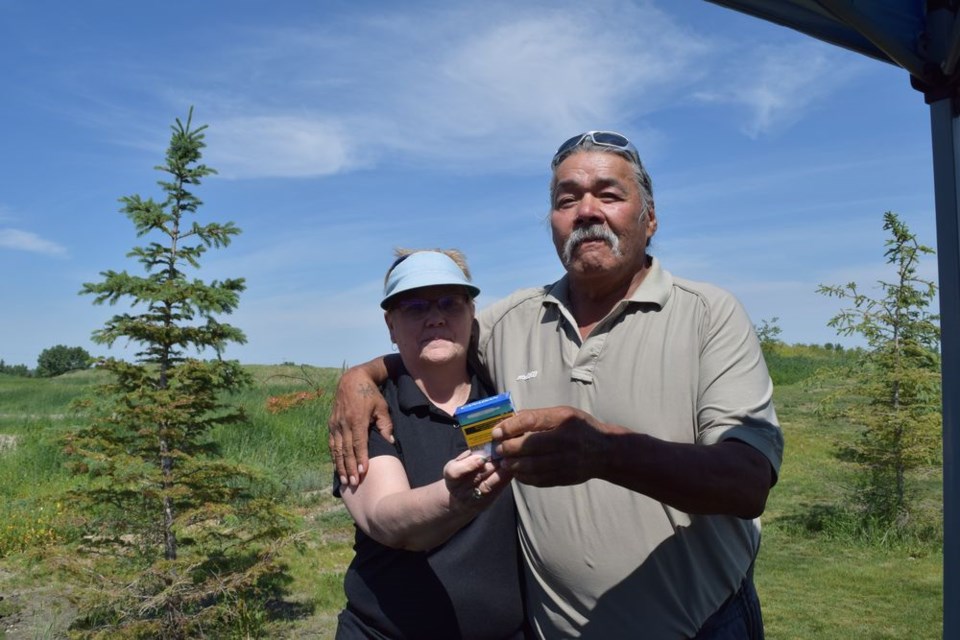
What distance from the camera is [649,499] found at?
2.33 m

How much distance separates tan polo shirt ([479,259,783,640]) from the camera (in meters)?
2.29

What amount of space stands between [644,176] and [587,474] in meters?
1.16

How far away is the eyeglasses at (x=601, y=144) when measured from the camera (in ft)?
8.55

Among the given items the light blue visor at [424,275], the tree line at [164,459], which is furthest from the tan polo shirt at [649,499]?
the tree line at [164,459]

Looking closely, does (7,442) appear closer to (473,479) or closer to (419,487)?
(419,487)

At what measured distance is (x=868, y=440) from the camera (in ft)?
32.8

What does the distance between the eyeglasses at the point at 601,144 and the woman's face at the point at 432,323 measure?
537 millimetres

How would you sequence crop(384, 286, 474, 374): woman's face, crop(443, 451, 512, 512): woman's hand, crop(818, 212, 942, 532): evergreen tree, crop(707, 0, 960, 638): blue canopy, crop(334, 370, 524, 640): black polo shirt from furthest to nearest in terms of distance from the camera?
1. crop(818, 212, 942, 532): evergreen tree
2. crop(384, 286, 474, 374): woman's face
3. crop(334, 370, 524, 640): black polo shirt
4. crop(707, 0, 960, 638): blue canopy
5. crop(443, 451, 512, 512): woman's hand

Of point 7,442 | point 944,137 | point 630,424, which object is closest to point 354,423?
point 630,424

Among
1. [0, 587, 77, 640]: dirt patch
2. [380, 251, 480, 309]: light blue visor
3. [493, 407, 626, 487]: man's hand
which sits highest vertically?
[380, 251, 480, 309]: light blue visor

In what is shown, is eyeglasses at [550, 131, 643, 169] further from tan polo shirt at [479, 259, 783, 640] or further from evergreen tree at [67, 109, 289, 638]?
evergreen tree at [67, 109, 289, 638]

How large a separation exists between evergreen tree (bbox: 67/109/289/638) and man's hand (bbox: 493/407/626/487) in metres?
4.49

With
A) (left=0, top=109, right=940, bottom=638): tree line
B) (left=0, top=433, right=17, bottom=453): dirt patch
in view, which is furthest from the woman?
(left=0, top=433, right=17, bottom=453): dirt patch

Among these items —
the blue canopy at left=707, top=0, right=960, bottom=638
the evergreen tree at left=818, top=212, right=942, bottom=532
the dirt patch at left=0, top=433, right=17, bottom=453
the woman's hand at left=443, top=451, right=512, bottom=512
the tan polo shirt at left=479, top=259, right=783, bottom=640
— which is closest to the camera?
the woman's hand at left=443, top=451, right=512, bottom=512
